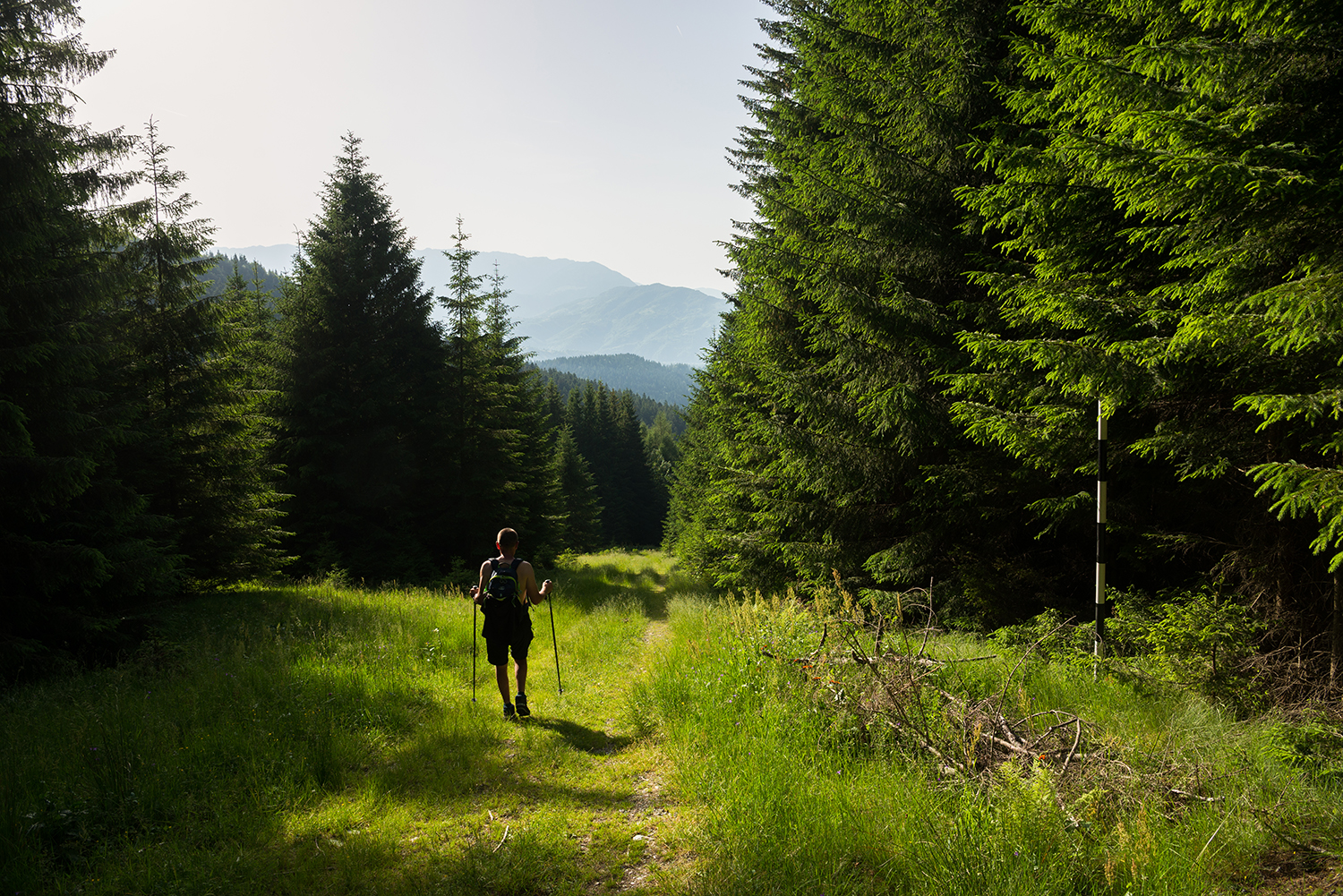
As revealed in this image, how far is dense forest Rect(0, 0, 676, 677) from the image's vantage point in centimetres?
762

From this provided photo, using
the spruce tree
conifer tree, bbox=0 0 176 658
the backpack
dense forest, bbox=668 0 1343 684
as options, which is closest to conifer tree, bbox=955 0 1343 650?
dense forest, bbox=668 0 1343 684

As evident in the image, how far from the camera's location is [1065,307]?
16.1 ft

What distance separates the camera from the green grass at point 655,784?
3.10m

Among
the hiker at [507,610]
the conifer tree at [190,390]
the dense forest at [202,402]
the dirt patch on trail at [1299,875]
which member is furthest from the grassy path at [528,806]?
the conifer tree at [190,390]

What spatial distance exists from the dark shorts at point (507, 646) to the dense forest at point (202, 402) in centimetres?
559

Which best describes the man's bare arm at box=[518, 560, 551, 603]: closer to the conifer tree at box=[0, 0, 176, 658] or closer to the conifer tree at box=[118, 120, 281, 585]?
Answer: the conifer tree at box=[0, 0, 176, 658]

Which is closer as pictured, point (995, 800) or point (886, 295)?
point (995, 800)

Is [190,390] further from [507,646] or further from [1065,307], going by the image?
[1065,307]

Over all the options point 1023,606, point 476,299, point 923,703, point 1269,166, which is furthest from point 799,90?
point 476,299

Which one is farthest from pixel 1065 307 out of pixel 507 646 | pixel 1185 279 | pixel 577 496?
pixel 577 496

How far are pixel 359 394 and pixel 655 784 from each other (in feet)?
55.2

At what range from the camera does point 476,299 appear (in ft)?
65.0

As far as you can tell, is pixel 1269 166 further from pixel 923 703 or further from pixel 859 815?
pixel 859 815

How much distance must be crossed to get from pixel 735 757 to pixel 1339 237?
214 inches
